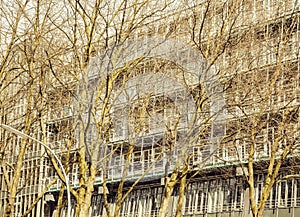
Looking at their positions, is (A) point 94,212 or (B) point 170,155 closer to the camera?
(B) point 170,155

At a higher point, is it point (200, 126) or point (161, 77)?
point (161, 77)

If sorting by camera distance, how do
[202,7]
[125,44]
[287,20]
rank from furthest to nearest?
[287,20]
[202,7]
[125,44]

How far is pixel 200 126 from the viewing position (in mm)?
22734

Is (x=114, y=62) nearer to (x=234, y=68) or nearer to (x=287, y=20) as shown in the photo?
(x=234, y=68)

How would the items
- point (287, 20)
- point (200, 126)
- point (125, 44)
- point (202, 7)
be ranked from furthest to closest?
1. point (287, 20)
2. point (202, 7)
3. point (125, 44)
4. point (200, 126)

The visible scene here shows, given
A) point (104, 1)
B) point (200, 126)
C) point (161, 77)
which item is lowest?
point (200, 126)

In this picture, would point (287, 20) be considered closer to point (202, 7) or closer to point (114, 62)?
point (202, 7)

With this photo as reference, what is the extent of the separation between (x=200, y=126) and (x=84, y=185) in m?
3.79

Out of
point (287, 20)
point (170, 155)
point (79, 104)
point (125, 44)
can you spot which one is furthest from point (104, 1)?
point (287, 20)

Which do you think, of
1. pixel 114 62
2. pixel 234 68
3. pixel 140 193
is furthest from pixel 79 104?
pixel 140 193

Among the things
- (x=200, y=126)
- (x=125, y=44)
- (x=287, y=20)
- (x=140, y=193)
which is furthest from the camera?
(x=140, y=193)

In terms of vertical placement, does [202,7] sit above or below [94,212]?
above

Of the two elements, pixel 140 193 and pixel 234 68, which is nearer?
pixel 234 68

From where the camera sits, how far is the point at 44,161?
5675cm
